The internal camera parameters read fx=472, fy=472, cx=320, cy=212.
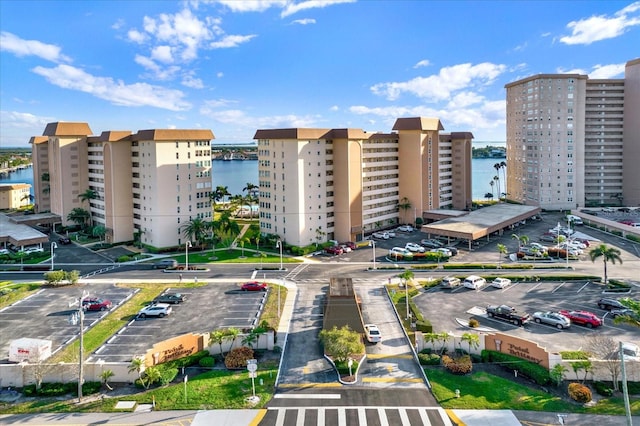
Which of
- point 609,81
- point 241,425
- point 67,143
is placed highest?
point 609,81

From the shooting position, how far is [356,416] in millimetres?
28688

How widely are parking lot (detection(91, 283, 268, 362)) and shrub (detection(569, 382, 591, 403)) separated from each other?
27065mm

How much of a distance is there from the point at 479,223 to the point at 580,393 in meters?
53.0

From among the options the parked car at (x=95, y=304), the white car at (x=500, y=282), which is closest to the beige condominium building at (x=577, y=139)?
the white car at (x=500, y=282)

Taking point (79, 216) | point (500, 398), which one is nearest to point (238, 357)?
point (500, 398)

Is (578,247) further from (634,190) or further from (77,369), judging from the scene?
(77,369)

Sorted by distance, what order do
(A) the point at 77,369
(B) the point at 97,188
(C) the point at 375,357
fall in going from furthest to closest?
(B) the point at 97,188, (C) the point at 375,357, (A) the point at 77,369

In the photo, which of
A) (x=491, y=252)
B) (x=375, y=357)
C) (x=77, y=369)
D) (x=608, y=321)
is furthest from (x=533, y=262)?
(x=77, y=369)

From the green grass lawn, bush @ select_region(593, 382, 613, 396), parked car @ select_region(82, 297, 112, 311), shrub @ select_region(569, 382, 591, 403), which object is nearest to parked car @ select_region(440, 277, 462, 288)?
the green grass lawn

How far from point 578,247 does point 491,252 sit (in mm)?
13955

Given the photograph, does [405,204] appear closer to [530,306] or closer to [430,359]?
[530,306]

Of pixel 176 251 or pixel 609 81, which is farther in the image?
pixel 609 81

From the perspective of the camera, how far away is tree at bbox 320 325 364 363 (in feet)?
114

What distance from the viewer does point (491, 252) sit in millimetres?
72938
